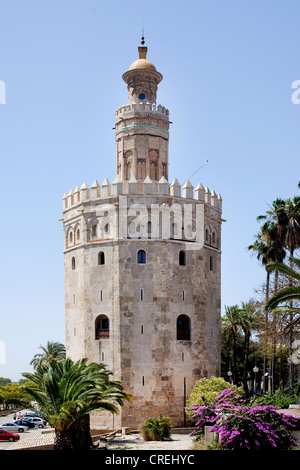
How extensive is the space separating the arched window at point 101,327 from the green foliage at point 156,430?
23.4 feet

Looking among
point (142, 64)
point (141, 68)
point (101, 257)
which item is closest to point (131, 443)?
point (101, 257)

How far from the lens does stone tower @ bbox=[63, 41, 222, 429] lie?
3609 centimetres

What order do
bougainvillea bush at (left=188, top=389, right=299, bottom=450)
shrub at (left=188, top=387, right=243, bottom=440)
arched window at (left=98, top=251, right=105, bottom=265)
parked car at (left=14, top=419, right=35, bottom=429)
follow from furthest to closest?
1. parked car at (left=14, top=419, right=35, bottom=429)
2. arched window at (left=98, top=251, right=105, bottom=265)
3. shrub at (left=188, top=387, right=243, bottom=440)
4. bougainvillea bush at (left=188, top=389, right=299, bottom=450)

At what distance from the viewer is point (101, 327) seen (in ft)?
123

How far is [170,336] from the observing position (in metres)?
36.7

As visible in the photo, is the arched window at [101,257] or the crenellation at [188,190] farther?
the crenellation at [188,190]

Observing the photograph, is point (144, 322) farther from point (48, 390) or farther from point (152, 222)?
point (48, 390)

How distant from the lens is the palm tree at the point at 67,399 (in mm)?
26594

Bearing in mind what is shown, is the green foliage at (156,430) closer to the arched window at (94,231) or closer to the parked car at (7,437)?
the parked car at (7,437)

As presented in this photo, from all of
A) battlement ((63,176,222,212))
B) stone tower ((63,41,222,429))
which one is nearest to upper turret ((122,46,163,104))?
stone tower ((63,41,222,429))

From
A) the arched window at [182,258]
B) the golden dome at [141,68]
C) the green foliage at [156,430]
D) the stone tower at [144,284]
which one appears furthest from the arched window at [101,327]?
the golden dome at [141,68]

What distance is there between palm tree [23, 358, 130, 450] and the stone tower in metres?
7.61

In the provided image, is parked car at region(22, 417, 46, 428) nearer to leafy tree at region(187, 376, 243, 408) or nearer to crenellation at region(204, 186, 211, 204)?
leafy tree at region(187, 376, 243, 408)

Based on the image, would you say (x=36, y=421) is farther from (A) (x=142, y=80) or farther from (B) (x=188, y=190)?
(A) (x=142, y=80)
